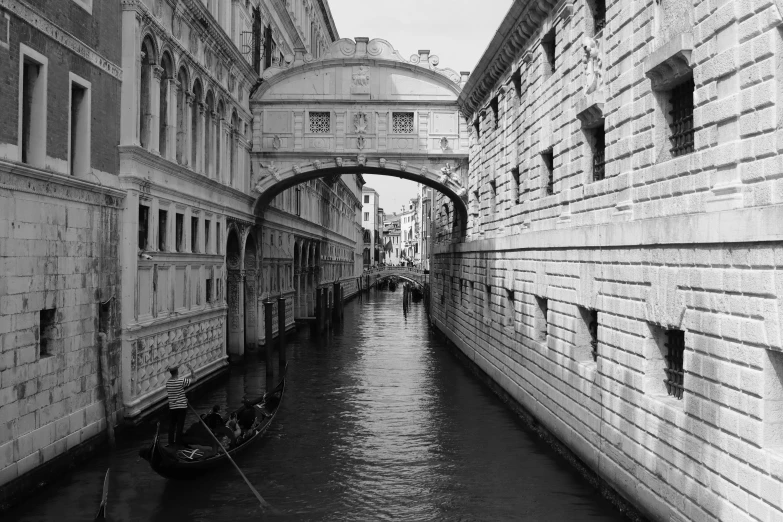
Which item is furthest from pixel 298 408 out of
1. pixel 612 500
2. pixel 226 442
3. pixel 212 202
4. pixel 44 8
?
pixel 44 8

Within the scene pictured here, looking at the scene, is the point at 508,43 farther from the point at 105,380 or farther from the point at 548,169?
the point at 105,380

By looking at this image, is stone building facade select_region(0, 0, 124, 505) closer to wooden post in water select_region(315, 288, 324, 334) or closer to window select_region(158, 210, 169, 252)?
window select_region(158, 210, 169, 252)

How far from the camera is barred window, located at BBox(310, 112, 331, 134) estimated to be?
2225 centimetres

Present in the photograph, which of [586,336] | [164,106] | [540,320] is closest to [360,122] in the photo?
[164,106]

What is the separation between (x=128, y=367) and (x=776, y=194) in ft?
34.0

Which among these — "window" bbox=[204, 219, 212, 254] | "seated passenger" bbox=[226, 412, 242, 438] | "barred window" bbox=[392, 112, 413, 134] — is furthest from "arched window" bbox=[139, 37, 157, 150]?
"barred window" bbox=[392, 112, 413, 134]

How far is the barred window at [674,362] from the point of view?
811 centimetres

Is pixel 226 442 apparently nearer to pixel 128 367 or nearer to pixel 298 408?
pixel 128 367

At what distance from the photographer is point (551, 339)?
42.4 feet

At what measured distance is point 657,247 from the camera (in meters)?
8.15

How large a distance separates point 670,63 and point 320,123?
1533cm

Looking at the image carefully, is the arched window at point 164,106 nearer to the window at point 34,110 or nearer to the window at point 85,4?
the window at point 85,4

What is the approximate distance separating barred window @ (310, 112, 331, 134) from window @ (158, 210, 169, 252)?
319 inches

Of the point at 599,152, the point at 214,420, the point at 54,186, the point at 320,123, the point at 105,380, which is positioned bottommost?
the point at 214,420
